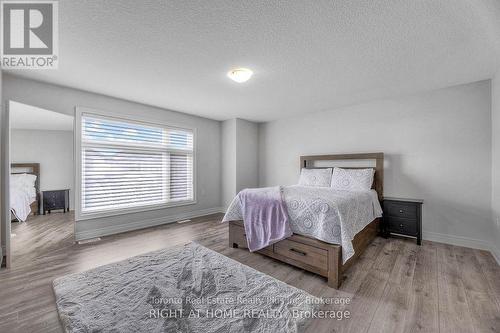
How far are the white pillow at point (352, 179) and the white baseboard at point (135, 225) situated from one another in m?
3.09

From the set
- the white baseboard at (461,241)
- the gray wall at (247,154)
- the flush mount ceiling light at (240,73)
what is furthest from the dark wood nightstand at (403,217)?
the gray wall at (247,154)

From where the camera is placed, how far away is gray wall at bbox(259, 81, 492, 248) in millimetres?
2955

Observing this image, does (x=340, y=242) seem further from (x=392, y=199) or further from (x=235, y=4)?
(x=235, y=4)

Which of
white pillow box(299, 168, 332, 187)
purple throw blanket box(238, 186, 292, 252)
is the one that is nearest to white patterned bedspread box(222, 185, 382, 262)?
purple throw blanket box(238, 186, 292, 252)

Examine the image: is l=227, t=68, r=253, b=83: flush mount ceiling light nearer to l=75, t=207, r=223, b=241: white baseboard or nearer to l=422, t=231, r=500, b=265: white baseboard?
l=75, t=207, r=223, b=241: white baseboard

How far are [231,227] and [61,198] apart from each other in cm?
292

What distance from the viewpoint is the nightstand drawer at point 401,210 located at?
312 cm

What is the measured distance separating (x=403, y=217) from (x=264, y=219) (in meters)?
2.28

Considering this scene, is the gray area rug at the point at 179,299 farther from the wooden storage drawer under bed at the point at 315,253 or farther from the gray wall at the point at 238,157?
the gray wall at the point at 238,157

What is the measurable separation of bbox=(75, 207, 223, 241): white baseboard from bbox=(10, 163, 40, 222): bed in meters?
0.81

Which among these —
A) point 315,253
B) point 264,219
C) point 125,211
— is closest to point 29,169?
point 125,211

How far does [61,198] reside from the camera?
3.43 m

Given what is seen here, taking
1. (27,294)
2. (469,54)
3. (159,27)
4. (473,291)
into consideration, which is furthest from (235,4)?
(473,291)

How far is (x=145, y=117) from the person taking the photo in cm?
403
